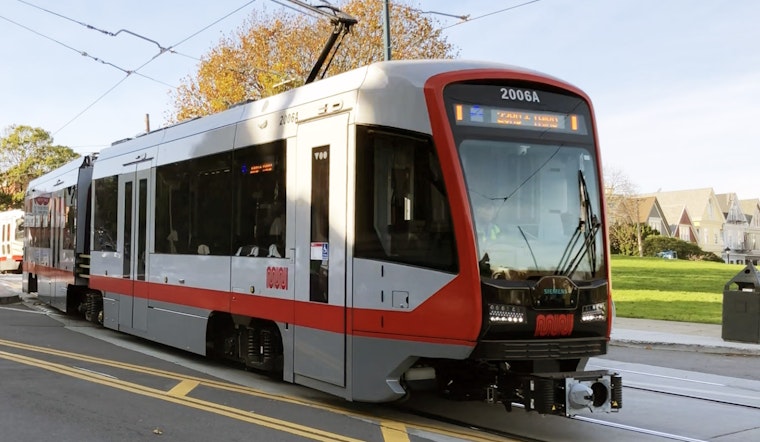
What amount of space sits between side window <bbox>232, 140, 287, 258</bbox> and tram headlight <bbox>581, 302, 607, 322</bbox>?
331cm

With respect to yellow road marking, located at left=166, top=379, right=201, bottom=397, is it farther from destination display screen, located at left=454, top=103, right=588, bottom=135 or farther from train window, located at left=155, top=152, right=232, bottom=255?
destination display screen, located at left=454, top=103, right=588, bottom=135

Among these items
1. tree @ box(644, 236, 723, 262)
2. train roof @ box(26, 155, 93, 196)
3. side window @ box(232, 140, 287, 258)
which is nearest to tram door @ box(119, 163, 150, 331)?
side window @ box(232, 140, 287, 258)

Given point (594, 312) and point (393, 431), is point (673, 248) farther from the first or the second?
point (393, 431)

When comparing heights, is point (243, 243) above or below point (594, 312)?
above

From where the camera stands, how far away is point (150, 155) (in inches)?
457

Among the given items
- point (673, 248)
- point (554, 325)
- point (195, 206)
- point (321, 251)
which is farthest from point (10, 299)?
point (673, 248)

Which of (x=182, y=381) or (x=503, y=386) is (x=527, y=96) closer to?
(x=503, y=386)

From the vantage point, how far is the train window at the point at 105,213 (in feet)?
42.6

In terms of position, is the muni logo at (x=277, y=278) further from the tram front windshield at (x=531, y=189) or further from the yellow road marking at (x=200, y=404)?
the tram front windshield at (x=531, y=189)

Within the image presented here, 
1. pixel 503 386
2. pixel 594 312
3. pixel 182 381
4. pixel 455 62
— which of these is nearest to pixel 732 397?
pixel 594 312

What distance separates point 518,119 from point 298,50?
74.5ft

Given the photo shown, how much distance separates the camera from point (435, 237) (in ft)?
21.3

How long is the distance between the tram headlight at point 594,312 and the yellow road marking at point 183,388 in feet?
14.6

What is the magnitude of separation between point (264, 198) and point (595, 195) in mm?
3746
